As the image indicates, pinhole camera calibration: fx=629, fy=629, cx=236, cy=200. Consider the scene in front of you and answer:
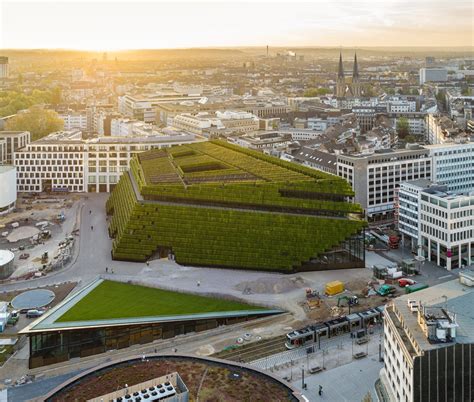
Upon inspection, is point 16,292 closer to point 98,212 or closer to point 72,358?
point 72,358

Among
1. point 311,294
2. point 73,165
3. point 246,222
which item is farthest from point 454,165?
point 73,165

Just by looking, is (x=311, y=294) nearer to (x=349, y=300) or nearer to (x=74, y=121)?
(x=349, y=300)

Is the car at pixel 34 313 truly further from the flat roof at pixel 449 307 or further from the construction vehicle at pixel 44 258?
the flat roof at pixel 449 307

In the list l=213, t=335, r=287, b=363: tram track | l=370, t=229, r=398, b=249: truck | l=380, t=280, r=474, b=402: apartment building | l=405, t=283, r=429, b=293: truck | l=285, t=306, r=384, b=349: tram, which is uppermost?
l=380, t=280, r=474, b=402: apartment building

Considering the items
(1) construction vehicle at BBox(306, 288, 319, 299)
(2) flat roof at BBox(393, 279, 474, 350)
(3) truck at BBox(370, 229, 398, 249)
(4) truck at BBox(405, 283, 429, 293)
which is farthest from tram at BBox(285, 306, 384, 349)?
(3) truck at BBox(370, 229, 398, 249)

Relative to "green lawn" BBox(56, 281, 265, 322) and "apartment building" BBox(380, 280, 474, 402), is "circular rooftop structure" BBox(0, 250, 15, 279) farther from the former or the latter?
"apartment building" BBox(380, 280, 474, 402)
